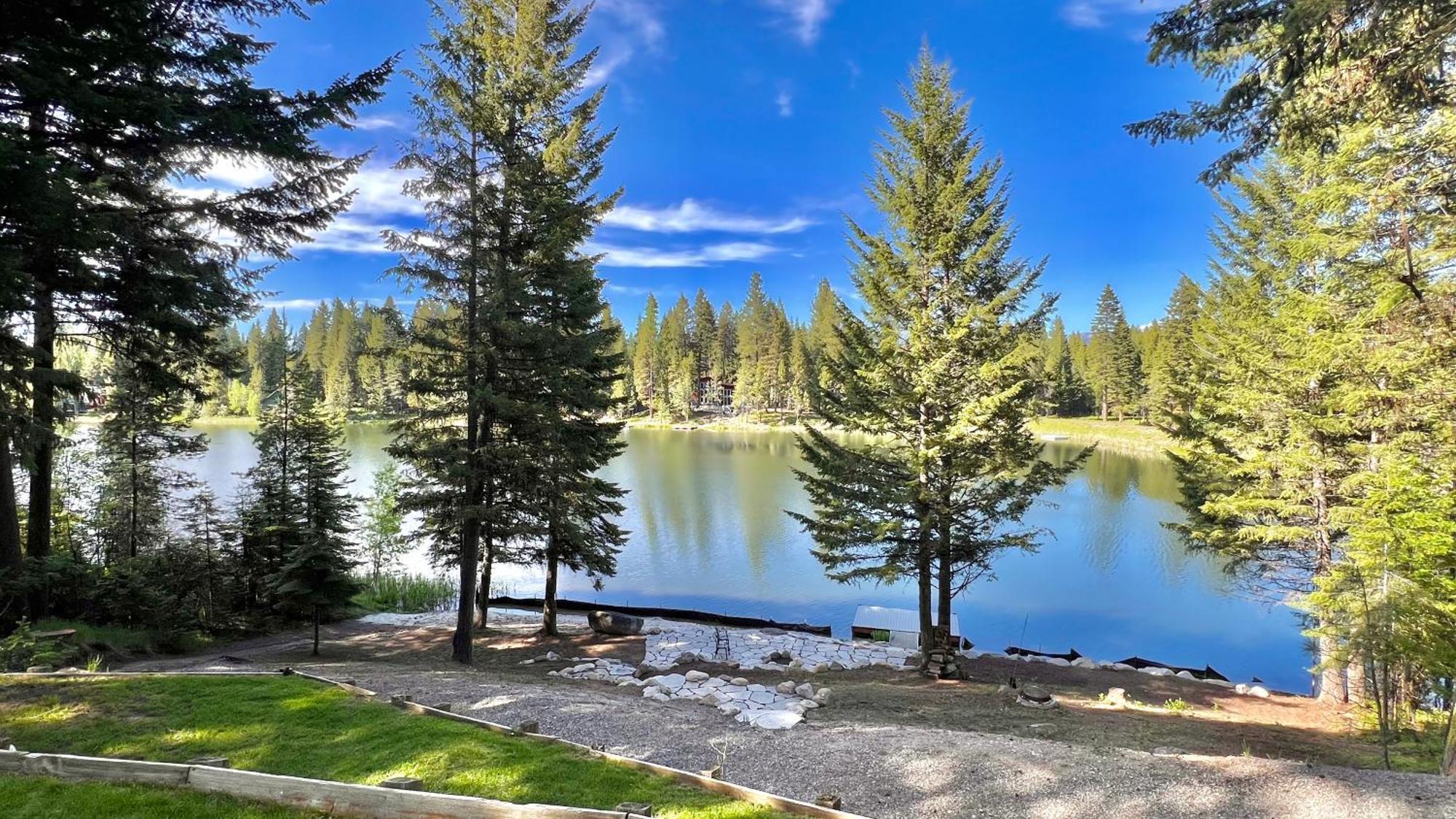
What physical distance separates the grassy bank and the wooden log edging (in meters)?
50.0

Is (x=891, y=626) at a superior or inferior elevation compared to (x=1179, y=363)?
inferior

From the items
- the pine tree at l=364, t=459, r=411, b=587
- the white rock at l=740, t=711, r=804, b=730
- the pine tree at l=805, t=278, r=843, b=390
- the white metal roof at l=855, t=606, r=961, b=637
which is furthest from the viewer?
the pine tree at l=805, t=278, r=843, b=390

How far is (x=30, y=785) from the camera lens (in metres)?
4.47

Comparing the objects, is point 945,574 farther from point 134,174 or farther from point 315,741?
point 134,174

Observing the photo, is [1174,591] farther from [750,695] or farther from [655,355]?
[655,355]

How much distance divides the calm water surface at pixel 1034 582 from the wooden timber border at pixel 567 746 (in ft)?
29.6

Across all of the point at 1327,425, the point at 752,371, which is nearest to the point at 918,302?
the point at 1327,425

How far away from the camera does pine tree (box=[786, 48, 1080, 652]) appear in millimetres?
11562

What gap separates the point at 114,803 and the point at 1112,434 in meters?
67.9

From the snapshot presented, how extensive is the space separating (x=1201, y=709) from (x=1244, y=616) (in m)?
11.2

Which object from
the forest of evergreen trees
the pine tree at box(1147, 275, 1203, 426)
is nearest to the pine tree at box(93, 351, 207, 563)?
the forest of evergreen trees

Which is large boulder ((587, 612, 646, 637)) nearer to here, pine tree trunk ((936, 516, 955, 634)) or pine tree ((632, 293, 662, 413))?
pine tree trunk ((936, 516, 955, 634))

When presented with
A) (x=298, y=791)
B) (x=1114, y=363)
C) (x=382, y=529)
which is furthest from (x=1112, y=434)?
(x=298, y=791)

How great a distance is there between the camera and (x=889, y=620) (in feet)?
52.8
